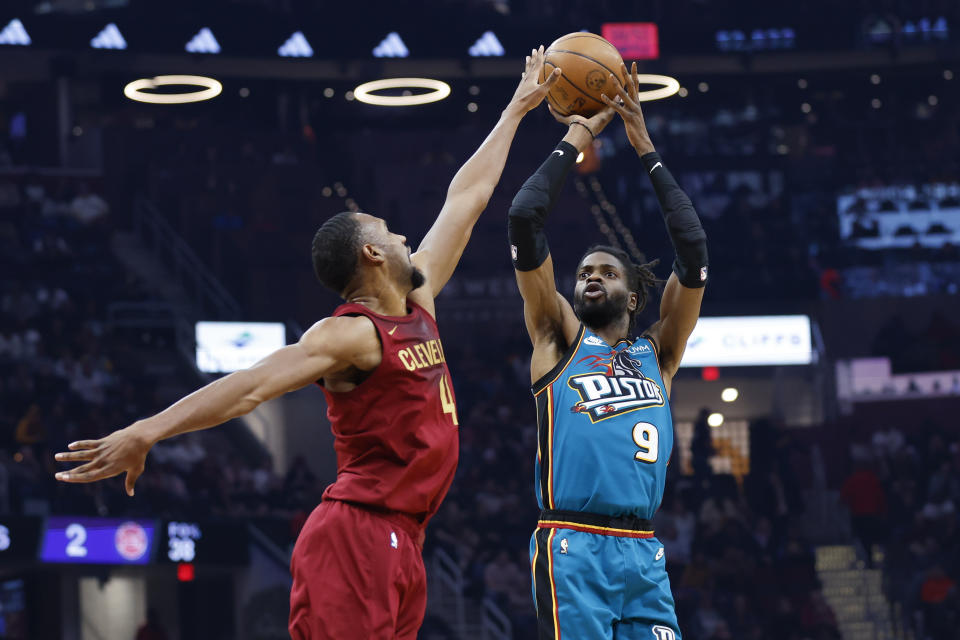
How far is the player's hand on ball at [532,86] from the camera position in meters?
4.86

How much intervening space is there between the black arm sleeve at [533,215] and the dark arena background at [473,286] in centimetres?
919

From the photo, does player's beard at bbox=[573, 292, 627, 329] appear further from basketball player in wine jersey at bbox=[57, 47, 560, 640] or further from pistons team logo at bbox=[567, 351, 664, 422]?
basketball player in wine jersey at bbox=[57, 47, 560, 640]

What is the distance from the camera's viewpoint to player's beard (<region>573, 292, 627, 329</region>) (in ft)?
16.0

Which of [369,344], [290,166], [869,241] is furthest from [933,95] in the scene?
[369,344]

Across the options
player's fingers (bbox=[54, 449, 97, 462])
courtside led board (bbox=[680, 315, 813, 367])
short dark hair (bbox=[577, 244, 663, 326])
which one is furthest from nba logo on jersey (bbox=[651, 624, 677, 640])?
courtside led board (bbox=[680, 315, 813, 367])

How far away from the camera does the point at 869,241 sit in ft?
66.8

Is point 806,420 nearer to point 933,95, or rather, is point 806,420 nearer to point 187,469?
point 933,95

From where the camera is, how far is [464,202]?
4.54m

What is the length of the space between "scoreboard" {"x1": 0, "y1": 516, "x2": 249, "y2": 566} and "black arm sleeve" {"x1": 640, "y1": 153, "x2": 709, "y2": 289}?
918cm

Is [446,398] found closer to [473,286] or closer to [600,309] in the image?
[600,309]

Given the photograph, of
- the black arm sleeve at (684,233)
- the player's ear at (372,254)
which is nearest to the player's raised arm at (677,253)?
the black arm sleeve at (684,233)

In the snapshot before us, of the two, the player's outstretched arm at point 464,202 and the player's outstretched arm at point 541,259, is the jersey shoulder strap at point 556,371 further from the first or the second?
the player's outstretched arm at point 464,202

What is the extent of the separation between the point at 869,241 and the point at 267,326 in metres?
9.74

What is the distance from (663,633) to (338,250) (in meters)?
1.80
